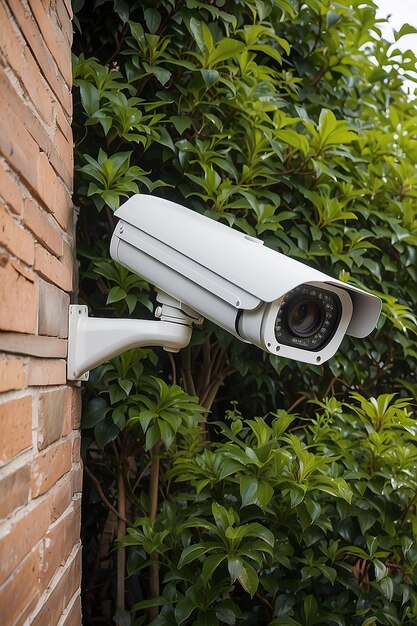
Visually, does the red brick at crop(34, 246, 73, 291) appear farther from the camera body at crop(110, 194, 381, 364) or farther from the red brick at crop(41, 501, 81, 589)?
the red brick at crop(41, 501, 81, 589)

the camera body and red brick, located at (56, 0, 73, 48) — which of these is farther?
red brick, located at (56, 0, 73, 48)

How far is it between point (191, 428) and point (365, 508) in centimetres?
46

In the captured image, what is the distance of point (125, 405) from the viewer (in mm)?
1640

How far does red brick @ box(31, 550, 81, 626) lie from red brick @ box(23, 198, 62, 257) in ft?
1.92

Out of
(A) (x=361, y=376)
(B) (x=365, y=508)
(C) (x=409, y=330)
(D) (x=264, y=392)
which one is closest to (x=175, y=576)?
(B) (x=365, y=508)

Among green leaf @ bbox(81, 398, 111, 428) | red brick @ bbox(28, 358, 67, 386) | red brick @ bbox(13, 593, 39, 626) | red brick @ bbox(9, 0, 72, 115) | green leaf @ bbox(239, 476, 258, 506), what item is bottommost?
red brick @ bbox(13, 593, 39, 626)

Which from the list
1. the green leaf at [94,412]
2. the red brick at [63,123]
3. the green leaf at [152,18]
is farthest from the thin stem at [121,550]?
the green leaf at [152,18]

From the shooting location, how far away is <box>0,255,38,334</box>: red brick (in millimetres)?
867

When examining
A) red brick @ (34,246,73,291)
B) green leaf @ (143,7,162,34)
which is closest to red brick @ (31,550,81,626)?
red brick @ (34,246,73,291)

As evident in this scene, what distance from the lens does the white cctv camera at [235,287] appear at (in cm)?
118

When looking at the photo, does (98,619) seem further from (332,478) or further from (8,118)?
(8,118)

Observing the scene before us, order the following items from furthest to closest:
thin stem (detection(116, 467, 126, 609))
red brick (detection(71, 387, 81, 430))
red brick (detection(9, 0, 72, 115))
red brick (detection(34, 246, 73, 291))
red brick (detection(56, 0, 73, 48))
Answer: thin stem (detection(116, 467, 126, 609)), red brick (detection(71, 387, 81, 430)), red brick (detection(56, 0, 73, 48)), red brick (detection(34, 246, 73, 291)), red brick (detection(9, 0, 72, 115))

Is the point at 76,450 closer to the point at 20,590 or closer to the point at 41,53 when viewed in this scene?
the point at 20,590

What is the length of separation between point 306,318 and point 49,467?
52cm
